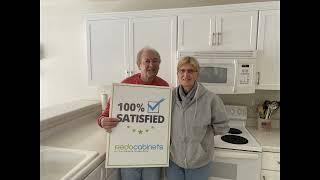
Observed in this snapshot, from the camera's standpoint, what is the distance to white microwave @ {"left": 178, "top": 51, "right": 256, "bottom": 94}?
1.63 meters

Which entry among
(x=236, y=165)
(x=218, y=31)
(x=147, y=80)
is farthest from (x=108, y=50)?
(x=236, y=165)

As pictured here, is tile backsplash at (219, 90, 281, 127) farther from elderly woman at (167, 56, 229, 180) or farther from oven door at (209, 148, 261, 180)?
elderly woman at (167, 56, 229, 180)

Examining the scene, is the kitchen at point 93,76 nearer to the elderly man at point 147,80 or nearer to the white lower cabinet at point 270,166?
the white lower cabinet at point 270,166

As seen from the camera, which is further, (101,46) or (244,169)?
(101,46)

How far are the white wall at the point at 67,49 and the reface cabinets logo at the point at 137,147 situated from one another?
3.95ft

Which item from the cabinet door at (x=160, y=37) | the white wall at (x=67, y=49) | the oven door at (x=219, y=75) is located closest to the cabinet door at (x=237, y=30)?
the oven door at (x=219, y=75)

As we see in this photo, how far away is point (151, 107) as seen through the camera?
3.89ft

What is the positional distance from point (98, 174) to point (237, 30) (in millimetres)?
1378

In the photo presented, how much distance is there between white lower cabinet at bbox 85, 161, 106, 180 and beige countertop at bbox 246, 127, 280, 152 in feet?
3.43

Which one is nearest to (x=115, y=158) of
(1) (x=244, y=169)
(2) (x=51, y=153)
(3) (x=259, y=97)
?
(2) (x=51, y=153)

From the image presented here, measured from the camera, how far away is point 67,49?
2.28 metres

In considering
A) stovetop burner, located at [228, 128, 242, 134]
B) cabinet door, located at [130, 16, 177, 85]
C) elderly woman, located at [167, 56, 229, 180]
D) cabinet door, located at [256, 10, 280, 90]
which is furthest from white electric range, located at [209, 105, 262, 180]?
cabinet door, located at [130, 16, 177, 85]
